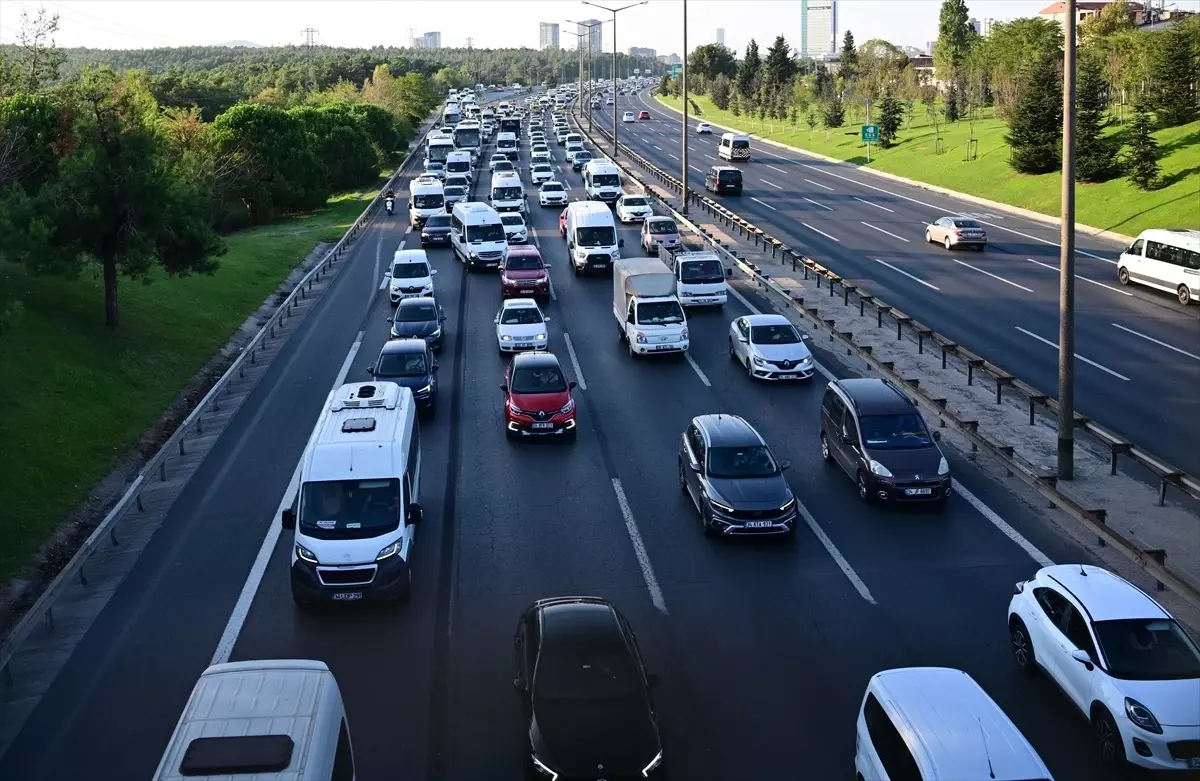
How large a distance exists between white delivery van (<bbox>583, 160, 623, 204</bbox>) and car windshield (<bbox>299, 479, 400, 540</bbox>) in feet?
153

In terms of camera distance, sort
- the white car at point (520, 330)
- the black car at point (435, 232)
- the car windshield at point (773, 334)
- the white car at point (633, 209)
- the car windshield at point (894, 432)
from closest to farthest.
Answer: the car windshield at point (894, 432) → the car windshield at point (773, 334) → the white car at point (520, 330) → the black car at point (435, 232) → the white car at point (633, 209)

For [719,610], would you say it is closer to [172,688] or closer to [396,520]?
[396,520]

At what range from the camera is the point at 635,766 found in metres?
11.3

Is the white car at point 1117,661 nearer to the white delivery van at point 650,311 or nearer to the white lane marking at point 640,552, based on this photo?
the white lane marking at point 640,552

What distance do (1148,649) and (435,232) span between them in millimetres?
42523

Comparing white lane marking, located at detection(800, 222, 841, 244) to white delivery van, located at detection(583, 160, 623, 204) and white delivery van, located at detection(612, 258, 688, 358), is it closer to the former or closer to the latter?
white delivery van, located at detection(583, 160, 623, 204)

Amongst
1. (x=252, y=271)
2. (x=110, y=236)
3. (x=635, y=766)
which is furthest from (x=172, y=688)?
(x=252, y=271)

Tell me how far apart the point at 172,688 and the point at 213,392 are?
13.3m

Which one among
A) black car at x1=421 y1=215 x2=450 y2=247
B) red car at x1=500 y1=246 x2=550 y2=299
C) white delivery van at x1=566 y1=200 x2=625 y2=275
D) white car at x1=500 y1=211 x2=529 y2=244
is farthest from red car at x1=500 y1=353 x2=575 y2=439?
black car at x1=421 y1=215 x2=450 y2=247

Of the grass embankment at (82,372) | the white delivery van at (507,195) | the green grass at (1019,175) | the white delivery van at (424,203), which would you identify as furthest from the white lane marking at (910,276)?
the grass embankment at (82,372)

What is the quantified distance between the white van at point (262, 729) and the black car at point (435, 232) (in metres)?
41.9

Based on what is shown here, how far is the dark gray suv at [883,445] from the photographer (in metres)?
20.1

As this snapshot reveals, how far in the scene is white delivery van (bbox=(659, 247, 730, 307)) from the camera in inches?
1464

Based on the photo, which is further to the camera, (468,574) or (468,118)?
(468,118)
